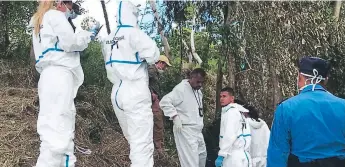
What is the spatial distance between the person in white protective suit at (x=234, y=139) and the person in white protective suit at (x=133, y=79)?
47.1 inches

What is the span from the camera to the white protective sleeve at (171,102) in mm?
7531

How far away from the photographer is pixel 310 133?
156 inches

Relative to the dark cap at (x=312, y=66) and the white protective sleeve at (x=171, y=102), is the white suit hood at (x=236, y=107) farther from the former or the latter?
the dark cap at (x=312, y=66)

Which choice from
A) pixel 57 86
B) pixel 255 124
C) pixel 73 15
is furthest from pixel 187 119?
pixel 57 86

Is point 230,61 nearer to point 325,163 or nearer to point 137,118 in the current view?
point 137,118

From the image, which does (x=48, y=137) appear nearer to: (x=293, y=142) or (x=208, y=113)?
(x=293, y=142)

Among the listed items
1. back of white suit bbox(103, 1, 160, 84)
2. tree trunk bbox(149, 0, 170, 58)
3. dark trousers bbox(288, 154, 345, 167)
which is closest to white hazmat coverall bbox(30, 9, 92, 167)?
back of white suit bbox(103, 1, 160, 84)

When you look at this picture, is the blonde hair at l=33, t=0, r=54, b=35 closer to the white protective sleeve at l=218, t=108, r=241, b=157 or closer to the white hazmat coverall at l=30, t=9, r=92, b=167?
the white hazmat coverall at l=30, t=9, r=92, b=167

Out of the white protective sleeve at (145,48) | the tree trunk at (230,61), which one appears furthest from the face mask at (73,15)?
the tree trunk at (230,61)

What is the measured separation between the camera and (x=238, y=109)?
22.0 feet

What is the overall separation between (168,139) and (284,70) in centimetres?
217

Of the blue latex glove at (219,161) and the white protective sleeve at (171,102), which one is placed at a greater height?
the white protective sleeve at (171,102)

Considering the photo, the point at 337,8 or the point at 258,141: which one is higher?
the point at 337,8

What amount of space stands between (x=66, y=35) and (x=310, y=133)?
2.42m
